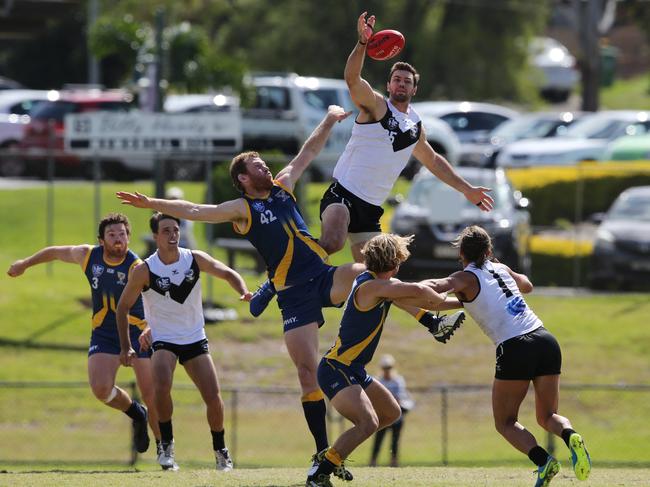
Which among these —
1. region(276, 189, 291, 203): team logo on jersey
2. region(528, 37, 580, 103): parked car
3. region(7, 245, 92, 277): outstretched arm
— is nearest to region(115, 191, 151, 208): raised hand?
region(276, 189, 291, 203): team logo on jersey

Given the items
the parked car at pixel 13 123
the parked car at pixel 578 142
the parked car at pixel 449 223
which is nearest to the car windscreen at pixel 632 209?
the parked car at pixel 449 223

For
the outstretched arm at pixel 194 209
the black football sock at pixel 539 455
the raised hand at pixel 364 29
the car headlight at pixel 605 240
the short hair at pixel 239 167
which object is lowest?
the black football sock at pixel 539 455

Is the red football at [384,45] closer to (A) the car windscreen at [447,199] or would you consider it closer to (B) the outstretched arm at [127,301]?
(B) the outstretched arm at [127,301]

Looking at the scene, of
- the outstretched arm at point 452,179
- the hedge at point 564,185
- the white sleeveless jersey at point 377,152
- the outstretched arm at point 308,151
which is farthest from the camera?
the hedge at point 564,185

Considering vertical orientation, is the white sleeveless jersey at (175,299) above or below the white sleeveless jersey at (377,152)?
below

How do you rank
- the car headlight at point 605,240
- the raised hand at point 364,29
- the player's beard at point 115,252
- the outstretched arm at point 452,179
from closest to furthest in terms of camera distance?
1. the raised hand at point 364,29
2. the outstretched arm at point 452,179
3. the player's beard at point 115,252
4. the car headlight at point 605,240

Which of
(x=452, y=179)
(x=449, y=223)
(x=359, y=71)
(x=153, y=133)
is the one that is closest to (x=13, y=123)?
(x=153, y=133)

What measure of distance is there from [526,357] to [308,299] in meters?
1.71

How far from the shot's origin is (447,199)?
77.8 ft

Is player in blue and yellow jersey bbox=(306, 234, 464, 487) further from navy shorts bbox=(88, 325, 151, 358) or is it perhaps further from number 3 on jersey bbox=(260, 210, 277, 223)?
navy shorts bbox=(88, 325, 151, 358)

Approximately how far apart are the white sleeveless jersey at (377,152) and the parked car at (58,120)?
19.2 m

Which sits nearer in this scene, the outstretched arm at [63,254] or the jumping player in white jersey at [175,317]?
the jumping player in white jersey at [175,317]

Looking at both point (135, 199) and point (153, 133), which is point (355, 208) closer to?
point (135, 199)

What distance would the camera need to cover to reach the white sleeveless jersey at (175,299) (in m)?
11.8
